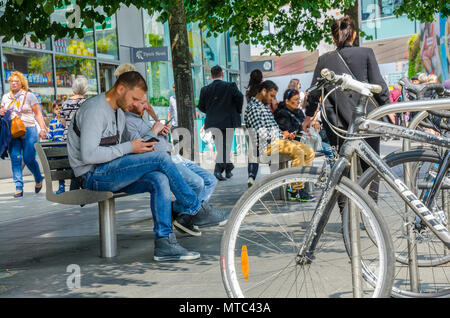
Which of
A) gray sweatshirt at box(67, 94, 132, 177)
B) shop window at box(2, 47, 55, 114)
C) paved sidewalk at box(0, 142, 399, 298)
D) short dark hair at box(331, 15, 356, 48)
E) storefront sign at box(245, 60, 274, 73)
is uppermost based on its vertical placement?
storefront sign at box(245, 60, 274, 73)

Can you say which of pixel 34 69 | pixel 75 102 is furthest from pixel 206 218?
pixel 34 69

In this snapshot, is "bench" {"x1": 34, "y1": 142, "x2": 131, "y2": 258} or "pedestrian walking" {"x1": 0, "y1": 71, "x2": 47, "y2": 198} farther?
"pedestrian walking" {"x1": 0, "y1": 71, "x2": 47, "y2": 198}

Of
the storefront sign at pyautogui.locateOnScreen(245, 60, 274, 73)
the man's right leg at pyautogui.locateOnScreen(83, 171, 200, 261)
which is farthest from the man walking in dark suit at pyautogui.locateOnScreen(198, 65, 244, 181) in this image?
the storefront sign at pyautogui.locateOnScreen(245, 60, 274, 73)

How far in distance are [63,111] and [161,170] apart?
12.6 ft

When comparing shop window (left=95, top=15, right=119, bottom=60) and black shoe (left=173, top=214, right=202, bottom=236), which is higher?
shop window (left=95, top=15, right=119, bottom=60)

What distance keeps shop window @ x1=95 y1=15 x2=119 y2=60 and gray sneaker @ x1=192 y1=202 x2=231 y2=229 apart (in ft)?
38.7

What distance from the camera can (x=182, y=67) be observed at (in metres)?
8.02

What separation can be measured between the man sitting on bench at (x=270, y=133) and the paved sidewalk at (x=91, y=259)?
3.10 feet

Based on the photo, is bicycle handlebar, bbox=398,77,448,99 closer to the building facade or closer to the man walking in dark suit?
the man walking in dark suit

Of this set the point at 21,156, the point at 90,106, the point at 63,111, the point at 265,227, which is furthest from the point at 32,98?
the point at 265,227

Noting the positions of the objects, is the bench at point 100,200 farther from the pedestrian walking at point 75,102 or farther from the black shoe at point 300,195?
the pedestrian walking at point 75,102

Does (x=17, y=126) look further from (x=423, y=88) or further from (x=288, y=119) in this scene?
(x=423, y=88)

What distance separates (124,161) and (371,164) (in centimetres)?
235

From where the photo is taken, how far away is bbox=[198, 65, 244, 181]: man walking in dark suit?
10.7 metres
